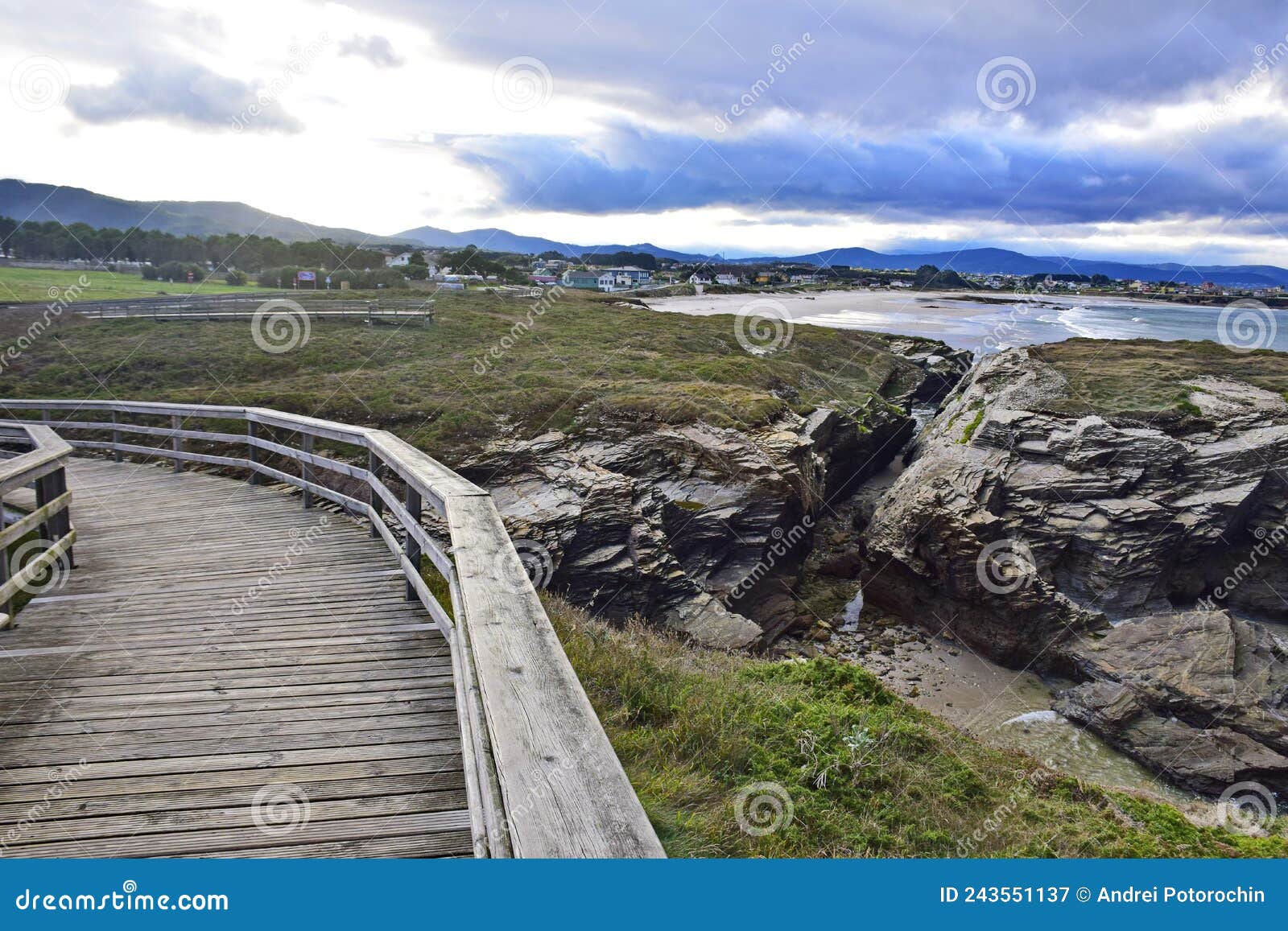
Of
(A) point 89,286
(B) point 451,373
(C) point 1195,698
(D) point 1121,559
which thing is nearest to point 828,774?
(C) point 1195,698

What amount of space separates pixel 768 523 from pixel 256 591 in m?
12.0

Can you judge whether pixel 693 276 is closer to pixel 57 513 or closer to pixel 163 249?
pixel 163 249

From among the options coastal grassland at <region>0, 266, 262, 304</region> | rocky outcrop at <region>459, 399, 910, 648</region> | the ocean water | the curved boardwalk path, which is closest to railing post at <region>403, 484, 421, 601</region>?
the curved boardwalk path

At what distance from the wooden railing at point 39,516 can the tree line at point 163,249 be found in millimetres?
62512

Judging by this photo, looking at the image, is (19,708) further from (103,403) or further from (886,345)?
(886,345)

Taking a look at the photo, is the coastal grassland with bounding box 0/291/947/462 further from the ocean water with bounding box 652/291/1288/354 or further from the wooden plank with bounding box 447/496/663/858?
the ocean water with bounding box 652/291/1288/354

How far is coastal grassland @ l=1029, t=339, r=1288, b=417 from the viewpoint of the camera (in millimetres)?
21891

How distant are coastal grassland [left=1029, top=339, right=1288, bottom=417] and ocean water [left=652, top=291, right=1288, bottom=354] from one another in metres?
1.69

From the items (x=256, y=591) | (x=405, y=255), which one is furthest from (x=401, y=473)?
(x=405, y=255)

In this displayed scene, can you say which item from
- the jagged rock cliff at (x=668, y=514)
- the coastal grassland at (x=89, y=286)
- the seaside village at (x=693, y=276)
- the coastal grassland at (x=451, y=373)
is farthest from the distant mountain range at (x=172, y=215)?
the jagged rock cliff at (x=668, y=514)

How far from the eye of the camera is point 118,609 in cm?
577

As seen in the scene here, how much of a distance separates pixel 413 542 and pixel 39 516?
3.19 meters

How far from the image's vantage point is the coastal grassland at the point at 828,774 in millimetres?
4250

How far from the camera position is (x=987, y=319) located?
93125 millimetres
